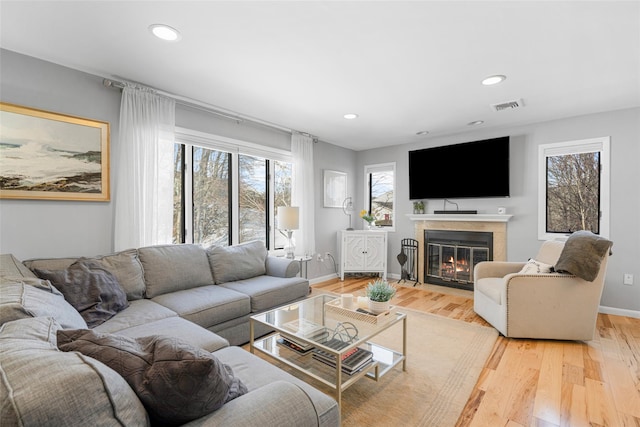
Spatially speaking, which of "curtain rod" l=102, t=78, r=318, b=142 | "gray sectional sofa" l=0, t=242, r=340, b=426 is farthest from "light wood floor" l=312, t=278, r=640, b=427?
"curtain rod" l=102, t=78, r=318, b=142

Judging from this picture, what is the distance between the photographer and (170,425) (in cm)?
85

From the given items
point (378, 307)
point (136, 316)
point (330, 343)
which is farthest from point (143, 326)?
point (378, 307)

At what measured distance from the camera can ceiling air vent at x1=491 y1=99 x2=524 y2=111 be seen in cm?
313

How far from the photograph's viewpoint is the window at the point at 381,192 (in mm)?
5285

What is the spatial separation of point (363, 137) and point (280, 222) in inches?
81.0

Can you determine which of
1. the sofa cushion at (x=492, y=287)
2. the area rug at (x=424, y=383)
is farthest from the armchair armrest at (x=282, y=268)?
the sofa cushion at (x=492, y=287)

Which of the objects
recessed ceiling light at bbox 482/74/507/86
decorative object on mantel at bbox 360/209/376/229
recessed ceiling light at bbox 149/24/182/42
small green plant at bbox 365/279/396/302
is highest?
recessed ceiling light at bbox 482/74/507/86

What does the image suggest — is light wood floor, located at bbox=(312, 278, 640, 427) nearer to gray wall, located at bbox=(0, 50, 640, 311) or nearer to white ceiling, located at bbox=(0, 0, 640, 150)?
gray wall, located at bbox=(0, 50, 640, 311)

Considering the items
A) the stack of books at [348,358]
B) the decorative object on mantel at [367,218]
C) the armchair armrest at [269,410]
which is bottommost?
the stack of books at [348,358]

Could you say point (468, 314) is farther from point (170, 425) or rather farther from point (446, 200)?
point (170, 425)

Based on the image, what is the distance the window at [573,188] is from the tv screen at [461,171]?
1.50 feet

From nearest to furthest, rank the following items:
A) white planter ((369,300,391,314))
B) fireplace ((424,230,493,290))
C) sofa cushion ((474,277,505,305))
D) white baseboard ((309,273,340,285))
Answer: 1. white planter ((369,300,391,314))
2. sofa cushion ((474,277,505,305))
3. fireplace ((424,230,493,290))
4. white baseboard ((309,273,340,285))

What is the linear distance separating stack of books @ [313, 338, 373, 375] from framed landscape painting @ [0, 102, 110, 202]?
2315mm

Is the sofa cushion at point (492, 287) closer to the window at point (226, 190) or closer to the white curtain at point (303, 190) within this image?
the white curtain at point (303, 190)
